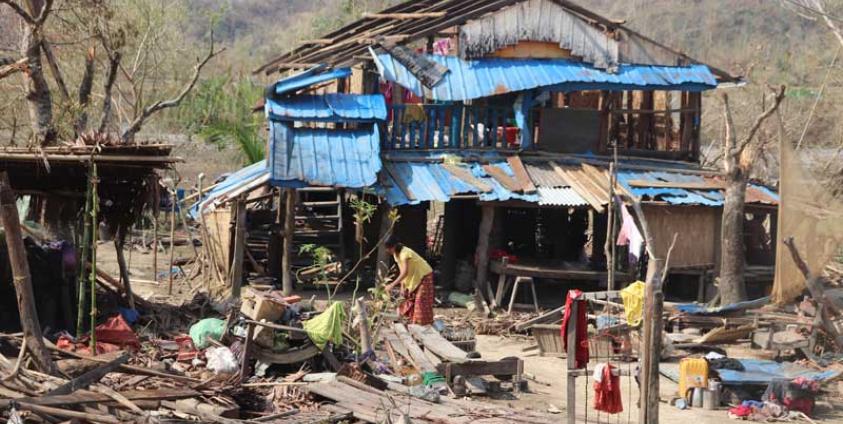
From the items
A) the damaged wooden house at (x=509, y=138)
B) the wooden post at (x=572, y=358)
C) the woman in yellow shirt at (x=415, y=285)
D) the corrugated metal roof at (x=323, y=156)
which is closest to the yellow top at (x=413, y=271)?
the woman in yellow shirt at (x=415, y=285)

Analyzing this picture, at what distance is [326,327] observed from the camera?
12.4m

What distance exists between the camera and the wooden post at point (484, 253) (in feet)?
63.3

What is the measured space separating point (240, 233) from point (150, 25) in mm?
10395

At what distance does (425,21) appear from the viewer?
20266 millimetres

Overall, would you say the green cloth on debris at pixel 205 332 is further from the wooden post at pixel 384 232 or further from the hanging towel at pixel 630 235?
the hanging towel at pixel 630 235

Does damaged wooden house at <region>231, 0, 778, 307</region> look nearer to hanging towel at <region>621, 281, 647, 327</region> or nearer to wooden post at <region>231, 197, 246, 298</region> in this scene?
wooden post at <region>231, 197, 246, 298</region>

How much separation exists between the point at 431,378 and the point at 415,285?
7.56 ft

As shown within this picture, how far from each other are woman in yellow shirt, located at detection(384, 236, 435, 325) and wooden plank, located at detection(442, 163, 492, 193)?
157 inches

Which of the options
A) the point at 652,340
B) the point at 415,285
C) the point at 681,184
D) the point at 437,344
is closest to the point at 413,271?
the point at 415,285

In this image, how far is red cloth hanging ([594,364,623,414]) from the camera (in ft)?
34.1

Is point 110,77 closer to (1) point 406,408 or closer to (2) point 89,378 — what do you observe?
(1) point 406,408

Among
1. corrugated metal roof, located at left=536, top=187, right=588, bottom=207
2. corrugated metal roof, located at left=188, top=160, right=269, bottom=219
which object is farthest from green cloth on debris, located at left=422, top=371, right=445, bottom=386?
corrugated metal roof, located at left=188, top=160, right=269, bottom=219

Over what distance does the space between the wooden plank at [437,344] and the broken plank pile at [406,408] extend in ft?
4.03

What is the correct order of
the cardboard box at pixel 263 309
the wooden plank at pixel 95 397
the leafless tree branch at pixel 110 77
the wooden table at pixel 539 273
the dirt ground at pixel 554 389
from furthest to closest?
the leafless tree branch at pixel 110 77
the wooden table at pixel 539 273
the dirt ground at pixel 554 389
the cardboard box at pixel 263 309
the wooden plank at pixel 95 397
